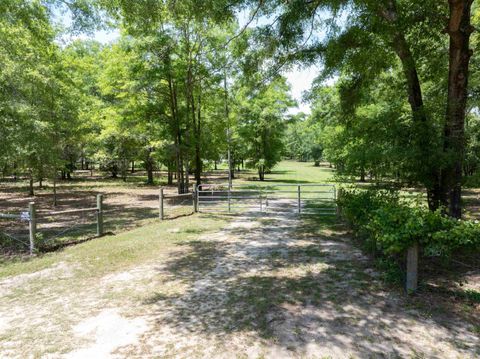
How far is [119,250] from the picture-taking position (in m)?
7.79

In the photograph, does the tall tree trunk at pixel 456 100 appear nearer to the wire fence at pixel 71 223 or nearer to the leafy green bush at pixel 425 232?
the leafy green bush at pixel 425 232

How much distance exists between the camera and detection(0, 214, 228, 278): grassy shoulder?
6641mm

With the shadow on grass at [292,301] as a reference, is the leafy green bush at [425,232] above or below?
above

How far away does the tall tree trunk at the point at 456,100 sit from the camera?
640 centimetres

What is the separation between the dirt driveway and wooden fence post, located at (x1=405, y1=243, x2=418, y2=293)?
0.20 metres

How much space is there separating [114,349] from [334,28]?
8797mm

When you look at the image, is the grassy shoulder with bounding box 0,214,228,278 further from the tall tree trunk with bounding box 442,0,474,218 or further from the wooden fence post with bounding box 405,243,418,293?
the tall tree trunk with bounding box 442,0,474,218

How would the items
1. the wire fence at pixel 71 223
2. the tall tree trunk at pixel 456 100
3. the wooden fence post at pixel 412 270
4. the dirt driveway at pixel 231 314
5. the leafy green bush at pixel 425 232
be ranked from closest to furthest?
the dirt driveway at pixel 231 314, the leafy green bush at pixel 425 232, the wooden fence post at pixel 412 270, the tall tree trunk at pixel 456 100, the wire fence at pixel 71 223

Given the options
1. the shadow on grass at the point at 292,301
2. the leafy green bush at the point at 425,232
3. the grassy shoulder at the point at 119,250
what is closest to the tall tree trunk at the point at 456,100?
the leafy green bush at the point at 425,232

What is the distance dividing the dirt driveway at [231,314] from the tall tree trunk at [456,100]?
2384mm

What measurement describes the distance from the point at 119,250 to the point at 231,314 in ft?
14.1

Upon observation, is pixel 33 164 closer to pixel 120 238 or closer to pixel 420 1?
pixel 120 238

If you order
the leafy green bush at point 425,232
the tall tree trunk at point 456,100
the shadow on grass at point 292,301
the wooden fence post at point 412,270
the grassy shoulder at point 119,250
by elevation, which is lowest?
the grassy shoulder at point 119,250

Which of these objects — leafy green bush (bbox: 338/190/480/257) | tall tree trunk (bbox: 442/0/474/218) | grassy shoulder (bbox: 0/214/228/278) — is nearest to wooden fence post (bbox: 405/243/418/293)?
leafy green bush (bbox: 338/190/480/257)
